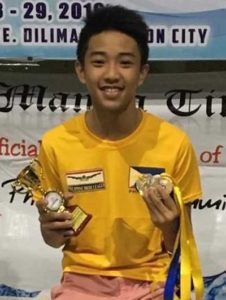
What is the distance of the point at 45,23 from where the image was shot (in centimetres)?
229

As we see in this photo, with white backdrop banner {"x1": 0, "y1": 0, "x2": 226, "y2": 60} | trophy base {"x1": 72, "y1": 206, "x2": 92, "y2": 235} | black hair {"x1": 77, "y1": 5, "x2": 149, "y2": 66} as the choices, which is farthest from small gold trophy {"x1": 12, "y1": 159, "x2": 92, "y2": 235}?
white backdrop banner {"x1": 0, "y1": 0, "x2": 226, "y2": 60}

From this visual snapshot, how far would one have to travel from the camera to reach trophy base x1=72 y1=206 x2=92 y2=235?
1.67 m

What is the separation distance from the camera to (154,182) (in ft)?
5.22

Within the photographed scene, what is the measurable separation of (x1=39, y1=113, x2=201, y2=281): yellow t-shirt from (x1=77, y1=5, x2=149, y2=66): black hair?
191 mm

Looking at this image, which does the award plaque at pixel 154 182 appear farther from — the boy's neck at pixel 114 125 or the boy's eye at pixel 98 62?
the boy's eye at pixel 98 62

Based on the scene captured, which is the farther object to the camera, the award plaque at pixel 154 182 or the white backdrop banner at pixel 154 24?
the white backdrop banner at pixel 154 24

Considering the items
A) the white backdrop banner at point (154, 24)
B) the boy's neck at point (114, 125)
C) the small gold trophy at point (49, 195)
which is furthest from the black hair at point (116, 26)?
the white backdrop banner at point (154, 24)

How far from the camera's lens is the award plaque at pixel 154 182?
1.59 metres

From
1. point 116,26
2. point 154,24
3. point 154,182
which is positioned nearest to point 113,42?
point 116,26

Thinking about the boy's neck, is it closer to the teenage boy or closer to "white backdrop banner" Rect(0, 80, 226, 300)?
the teenage boy

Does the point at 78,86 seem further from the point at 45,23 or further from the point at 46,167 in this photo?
the point at 46,167

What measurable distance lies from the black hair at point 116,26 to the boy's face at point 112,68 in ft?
0.04

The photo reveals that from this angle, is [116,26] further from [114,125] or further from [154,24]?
[154,24]

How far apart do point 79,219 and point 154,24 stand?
2.69 feet
